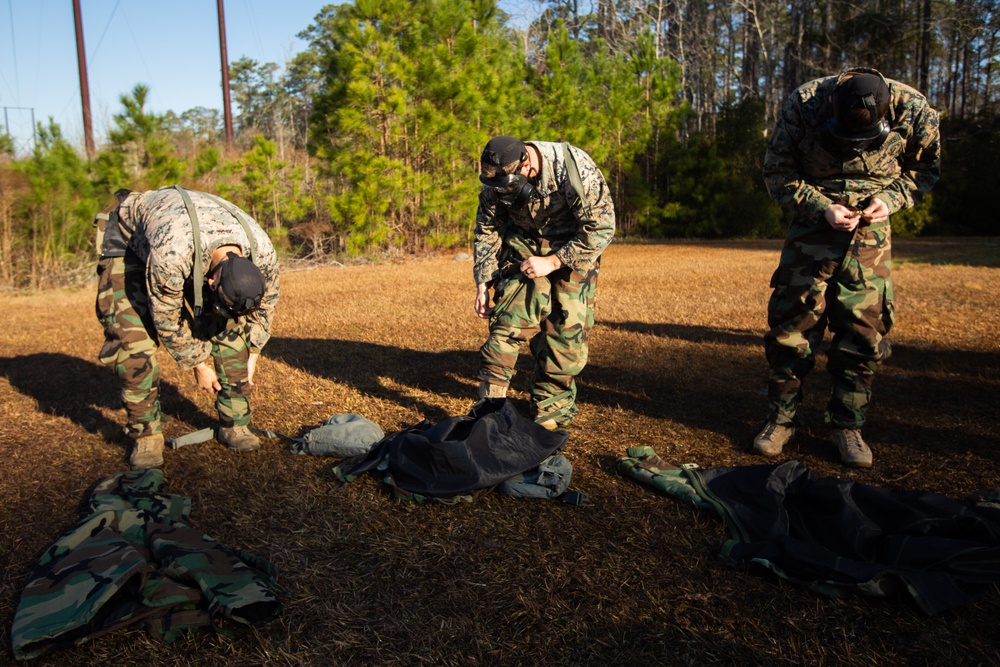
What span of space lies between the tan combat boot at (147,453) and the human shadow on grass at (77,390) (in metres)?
0.58

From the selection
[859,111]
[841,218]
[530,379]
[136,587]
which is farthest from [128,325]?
[859,111]

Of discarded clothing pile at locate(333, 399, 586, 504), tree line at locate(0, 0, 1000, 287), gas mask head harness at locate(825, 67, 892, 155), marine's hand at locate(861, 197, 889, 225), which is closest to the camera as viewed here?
gas mask head harness at locate(825, 67, 892, 155)

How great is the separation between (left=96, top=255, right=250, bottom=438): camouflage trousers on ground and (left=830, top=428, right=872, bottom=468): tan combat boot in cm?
329

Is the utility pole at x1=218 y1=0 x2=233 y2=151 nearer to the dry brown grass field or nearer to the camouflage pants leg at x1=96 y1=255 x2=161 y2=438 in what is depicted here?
the dry brown grass field

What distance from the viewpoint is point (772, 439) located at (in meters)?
3.82

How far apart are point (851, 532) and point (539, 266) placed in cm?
206

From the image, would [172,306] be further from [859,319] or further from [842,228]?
[859,319]

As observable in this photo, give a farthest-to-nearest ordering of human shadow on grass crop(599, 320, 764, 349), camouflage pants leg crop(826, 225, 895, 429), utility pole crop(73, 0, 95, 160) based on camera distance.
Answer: utility pole crop(73, 0, 95, 160) < human shadow on grass crop(599, 320, 764, 349) < camouflage pants leg crop(826, 225, 895, 429)

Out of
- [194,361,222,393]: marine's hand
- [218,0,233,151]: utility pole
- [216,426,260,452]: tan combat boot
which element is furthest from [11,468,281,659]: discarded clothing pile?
[218,0,233,151]: utility pole

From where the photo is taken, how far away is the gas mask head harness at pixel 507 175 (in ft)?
12.4

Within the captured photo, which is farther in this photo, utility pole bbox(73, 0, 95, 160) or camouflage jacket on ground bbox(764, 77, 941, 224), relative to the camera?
utility pole bbox(73, 0, 95, 160)

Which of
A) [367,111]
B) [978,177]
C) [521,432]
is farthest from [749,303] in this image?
[978,177]

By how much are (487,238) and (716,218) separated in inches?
698

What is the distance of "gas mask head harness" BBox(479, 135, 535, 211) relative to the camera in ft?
12.4
